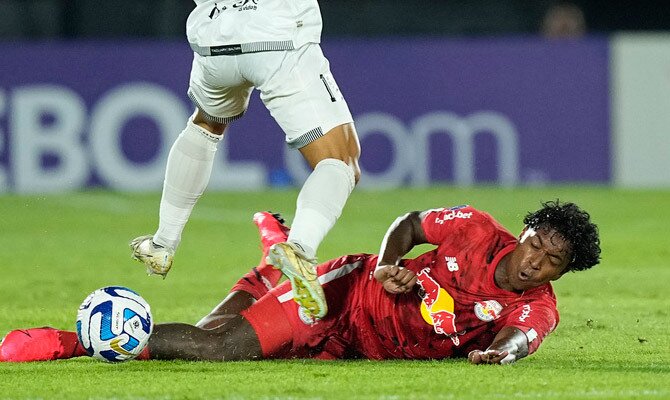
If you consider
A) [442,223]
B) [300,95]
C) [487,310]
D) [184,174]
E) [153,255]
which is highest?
[300,95]

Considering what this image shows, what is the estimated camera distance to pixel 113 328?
553 centimetres

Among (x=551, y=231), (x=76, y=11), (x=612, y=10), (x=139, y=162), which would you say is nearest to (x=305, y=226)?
(x=551, y=231)

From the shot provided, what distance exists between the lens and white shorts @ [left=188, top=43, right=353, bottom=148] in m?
5.70

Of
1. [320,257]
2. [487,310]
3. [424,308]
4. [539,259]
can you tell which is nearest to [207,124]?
[424,308]

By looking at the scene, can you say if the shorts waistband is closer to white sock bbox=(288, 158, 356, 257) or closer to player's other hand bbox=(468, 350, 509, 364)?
white sock bbox=(288, 158, 356, 257)

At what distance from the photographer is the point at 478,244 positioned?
5789 millimetres

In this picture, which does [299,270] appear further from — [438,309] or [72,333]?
[72,333]

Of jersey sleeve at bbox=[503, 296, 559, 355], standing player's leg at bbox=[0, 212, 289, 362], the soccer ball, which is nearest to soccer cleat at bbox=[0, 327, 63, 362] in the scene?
standing player's leg at bbox=[0, 212, 289, 362]

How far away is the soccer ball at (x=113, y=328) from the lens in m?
5.52

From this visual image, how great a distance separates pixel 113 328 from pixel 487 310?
1480 mm

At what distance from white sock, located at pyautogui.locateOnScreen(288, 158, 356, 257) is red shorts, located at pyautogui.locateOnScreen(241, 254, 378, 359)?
0.39 m

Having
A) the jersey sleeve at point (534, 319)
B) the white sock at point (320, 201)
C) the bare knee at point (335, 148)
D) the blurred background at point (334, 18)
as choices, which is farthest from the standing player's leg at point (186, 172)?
the blurred background at point (334, 18)

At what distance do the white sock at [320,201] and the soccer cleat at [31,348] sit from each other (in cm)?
107

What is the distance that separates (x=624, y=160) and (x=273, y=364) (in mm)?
10840
